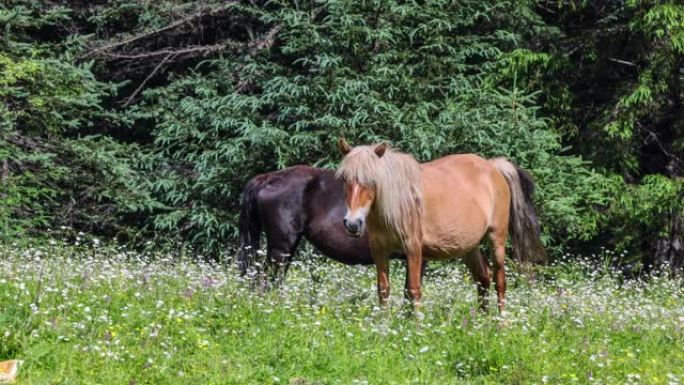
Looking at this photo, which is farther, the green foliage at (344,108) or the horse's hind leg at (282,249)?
the green foliage at (344,108)

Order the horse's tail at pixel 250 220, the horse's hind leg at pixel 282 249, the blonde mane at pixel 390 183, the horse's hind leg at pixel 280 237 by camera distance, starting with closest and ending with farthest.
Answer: the blonde mane at pixel 390 183
the horse's hind leg at pixel 282 249
the horse's hind leg at pixel 280 237
the horse's tail at pixel 250 220

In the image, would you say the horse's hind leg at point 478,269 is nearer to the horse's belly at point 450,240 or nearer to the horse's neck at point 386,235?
the horse's belly at point 450,240

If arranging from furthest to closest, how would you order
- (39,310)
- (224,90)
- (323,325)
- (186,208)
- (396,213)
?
(224,90)
(186,208)
(396,213)
(323,325)
(39,310)

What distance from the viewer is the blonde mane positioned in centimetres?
802

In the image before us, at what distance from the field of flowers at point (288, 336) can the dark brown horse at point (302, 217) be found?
135 cm

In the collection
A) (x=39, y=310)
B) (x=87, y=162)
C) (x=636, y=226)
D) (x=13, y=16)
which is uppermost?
(x=13, y=16)

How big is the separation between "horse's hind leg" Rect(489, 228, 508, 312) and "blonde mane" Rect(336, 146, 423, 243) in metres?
1.27

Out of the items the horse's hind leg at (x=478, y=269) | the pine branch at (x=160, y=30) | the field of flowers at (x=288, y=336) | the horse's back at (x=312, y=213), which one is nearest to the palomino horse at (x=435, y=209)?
the horse's hind leg at (x=478, y=269)

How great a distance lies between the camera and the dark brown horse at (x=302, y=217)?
10008 mm

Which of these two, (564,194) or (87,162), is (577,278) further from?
(87,162)

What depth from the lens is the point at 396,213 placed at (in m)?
8.13

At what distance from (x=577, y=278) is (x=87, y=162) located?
24.7 ft

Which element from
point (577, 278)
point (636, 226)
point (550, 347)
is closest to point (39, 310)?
point (550, 347)

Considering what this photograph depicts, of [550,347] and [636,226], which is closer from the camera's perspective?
[550,347]
